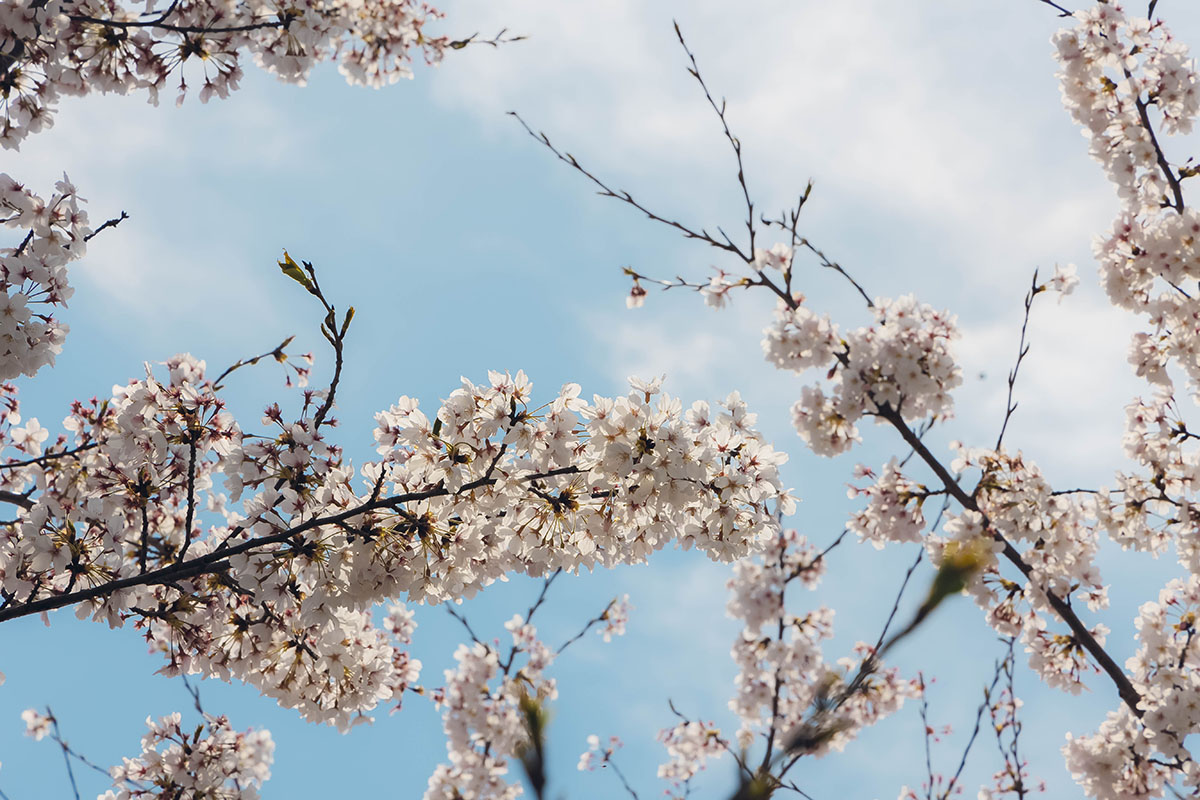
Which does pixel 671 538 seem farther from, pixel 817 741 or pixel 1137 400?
pixel 1137 400

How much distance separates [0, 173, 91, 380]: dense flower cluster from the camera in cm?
408

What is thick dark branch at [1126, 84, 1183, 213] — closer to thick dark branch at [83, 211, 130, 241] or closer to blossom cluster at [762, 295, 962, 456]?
blossom cluster at [762, 295, 962, 456]

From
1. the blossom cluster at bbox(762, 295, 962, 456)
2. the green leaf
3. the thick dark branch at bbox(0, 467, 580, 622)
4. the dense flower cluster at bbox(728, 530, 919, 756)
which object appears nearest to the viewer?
the green leaf

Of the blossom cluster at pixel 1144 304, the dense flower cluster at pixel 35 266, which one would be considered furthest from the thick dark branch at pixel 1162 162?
the dense flower cluster at pixel 35 266

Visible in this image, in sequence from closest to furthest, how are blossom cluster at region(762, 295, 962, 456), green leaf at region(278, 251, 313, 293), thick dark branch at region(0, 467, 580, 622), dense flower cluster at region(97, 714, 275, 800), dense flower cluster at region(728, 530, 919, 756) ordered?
1. green leaf at region(278, 251, 313, 293)
2. thick dark branch at region(0, 467, 580, 622)
3. dense flower cluster at region(97, 714, 275, 800)
4. blossom cluster at region(762, 295, 962, 456)
5. dense flower cluster at region(728, 530, 919, 756)

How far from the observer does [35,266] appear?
4.17 meters

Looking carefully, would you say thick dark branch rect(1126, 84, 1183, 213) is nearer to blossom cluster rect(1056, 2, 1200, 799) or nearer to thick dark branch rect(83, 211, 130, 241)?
blossom cluster rect(1056, 2, 1200, 799)

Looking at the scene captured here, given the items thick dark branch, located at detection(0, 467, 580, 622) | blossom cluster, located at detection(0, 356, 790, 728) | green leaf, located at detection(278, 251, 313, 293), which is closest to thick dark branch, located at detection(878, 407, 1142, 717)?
blossom cluster, located at detection(0, 356, 790, 728)

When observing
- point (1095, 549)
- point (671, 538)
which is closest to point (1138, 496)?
point (1095, 549)

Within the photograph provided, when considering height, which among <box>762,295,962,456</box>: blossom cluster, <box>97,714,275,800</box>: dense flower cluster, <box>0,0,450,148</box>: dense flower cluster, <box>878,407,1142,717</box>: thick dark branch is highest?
<box>0,0,450,148</box>: dense flower cluster

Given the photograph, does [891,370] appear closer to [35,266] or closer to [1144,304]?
[1144,304]

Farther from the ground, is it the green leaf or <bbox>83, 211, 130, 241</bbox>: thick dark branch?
<bbox>83, 211, 130, 241</bbox>: thick dark branch

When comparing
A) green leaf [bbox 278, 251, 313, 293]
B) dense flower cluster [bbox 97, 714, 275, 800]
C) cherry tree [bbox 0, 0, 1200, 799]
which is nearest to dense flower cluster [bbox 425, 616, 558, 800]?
cherry tree [bbox 0, 0, 1200, 799]

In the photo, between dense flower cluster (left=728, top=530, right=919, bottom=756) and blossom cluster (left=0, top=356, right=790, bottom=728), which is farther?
dense flower cluster (left=728, top=530, right=919, bottom=756)
